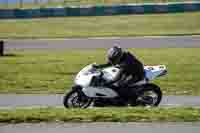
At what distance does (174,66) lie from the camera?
71.3ft

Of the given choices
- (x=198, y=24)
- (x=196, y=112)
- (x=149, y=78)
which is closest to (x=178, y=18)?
(x=198, y=24)

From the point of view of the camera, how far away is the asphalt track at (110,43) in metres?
32.7

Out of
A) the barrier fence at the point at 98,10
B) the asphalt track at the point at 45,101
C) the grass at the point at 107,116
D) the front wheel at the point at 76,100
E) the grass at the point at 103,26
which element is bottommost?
the grass at the point at 103,26

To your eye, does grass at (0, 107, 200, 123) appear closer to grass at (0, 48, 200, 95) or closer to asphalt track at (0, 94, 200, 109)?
asphalt track at (0, 94, 200, 109)

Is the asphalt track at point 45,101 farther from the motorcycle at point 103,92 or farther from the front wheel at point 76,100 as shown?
the front wheel at point 76,100

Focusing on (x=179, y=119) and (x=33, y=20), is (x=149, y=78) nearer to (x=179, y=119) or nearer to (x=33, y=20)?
(x=179, y=119)

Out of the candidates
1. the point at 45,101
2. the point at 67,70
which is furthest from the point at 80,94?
the point at 67,70

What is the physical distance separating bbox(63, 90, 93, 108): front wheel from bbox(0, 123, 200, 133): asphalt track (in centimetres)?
358

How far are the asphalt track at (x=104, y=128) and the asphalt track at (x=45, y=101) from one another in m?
4.44

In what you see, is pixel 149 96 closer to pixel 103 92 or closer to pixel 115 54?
pixel 103 92

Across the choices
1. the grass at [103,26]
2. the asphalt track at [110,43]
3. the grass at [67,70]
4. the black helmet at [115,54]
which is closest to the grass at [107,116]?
the black helmet at [115,54]

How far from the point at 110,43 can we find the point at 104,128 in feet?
85.0

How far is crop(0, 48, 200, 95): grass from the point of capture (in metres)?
17.6

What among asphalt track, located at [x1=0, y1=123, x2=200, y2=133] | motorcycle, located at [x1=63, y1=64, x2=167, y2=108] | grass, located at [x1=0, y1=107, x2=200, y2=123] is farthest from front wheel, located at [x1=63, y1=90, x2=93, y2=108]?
asphalt track, located at [x1=0, y1=123, x2=200, y2=133]
